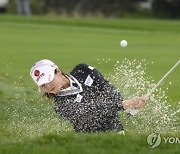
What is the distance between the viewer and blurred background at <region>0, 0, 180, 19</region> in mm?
43438

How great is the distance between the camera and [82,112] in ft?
23.7

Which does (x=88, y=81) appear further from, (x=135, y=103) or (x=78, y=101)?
(x=135, y=103)

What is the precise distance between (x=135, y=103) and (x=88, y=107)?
59 centimetres

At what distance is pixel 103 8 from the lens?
4478 centimetres

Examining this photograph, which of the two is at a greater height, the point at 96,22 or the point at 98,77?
the point at 98,77

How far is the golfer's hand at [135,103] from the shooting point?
22.4 ft

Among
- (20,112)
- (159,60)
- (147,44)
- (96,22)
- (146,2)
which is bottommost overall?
(146,2)

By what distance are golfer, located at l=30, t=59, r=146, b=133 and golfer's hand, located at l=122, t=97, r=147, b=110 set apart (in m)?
0.12

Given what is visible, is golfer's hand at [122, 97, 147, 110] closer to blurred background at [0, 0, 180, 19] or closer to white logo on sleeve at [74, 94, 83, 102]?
white logo on sleeve at [74, 94, 83, 102]

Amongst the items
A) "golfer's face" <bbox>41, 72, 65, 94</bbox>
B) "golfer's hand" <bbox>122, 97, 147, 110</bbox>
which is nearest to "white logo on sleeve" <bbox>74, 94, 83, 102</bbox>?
"golfer's face" <bbox>41, 72, 65, 94</bbox>

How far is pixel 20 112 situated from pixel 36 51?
802 cm

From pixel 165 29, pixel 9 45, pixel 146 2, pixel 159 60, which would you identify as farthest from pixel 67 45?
pixel 146 2

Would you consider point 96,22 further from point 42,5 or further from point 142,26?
point 42,5

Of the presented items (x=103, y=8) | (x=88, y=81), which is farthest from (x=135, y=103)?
(x=103, y=8)
